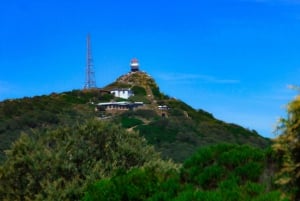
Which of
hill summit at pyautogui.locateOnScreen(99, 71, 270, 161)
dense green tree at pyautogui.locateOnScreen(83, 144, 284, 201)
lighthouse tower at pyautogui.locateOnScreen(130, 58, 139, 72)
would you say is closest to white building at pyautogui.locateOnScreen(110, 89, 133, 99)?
hill summit at pyautogui.locateOnScreen(99, 71, 270, 161)

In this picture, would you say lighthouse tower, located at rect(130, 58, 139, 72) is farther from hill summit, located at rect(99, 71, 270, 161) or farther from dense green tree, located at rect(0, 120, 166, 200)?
dense green tree, located at rect(0, 120, 166, 200)

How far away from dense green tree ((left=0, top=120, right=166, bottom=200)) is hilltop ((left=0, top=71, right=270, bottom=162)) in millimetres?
30938

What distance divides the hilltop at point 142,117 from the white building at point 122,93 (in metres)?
1.05

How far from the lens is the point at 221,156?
11992 mm

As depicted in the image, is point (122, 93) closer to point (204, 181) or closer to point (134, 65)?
point (134, 65)

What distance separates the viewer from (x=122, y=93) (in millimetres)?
110312

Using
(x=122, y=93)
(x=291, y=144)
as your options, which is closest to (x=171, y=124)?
(x=122, y=93)

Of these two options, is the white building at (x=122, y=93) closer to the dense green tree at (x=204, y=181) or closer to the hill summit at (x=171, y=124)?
the hill summit at (x=171, y=124)

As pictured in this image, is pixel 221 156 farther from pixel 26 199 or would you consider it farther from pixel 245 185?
pixel 26 199

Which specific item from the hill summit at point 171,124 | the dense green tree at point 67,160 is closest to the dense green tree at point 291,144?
the dense green tree at point 67,160

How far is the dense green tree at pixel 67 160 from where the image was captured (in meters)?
19.0

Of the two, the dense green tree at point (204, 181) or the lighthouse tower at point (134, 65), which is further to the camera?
the lighthouse tower at point (134, 65)

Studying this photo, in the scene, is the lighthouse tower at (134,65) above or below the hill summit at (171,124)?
above

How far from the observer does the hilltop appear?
236ft
